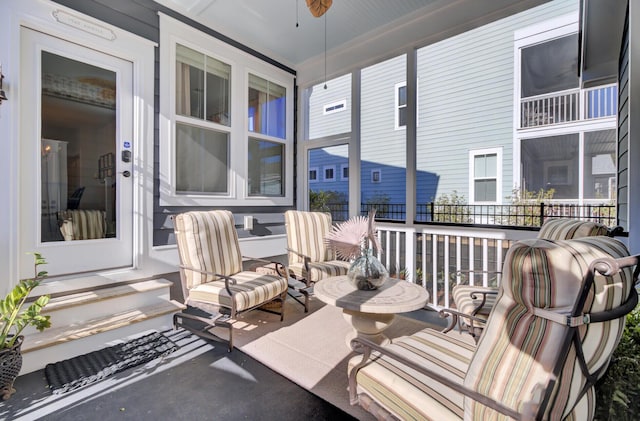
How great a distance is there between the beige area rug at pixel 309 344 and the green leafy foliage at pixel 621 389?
1118mm

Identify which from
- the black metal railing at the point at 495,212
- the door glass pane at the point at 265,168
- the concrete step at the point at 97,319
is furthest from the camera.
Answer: the door glass pane at the point at 265,168

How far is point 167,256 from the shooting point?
3.15m

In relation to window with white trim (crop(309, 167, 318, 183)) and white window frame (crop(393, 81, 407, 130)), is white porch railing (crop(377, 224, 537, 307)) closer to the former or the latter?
window with white trim (crop(309, 167, 318, 183))

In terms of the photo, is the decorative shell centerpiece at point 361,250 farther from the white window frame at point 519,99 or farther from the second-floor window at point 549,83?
the second-floor window at point 549,83

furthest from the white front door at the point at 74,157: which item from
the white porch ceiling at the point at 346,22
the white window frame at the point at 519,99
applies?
the white window frame at the point at 519,99

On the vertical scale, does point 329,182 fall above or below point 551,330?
above

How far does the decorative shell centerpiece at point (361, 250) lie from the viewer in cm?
231

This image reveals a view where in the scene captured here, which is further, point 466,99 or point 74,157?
point 466,99

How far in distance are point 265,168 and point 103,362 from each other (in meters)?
2.92

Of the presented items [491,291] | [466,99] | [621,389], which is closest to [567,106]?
[466,99]

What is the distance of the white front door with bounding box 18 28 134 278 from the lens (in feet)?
7.88

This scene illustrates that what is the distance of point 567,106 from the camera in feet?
14.5

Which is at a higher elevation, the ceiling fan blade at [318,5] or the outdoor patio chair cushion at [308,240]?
the ceiling fan blade at [318,5]

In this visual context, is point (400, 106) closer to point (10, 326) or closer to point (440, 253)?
point (440, 253)
